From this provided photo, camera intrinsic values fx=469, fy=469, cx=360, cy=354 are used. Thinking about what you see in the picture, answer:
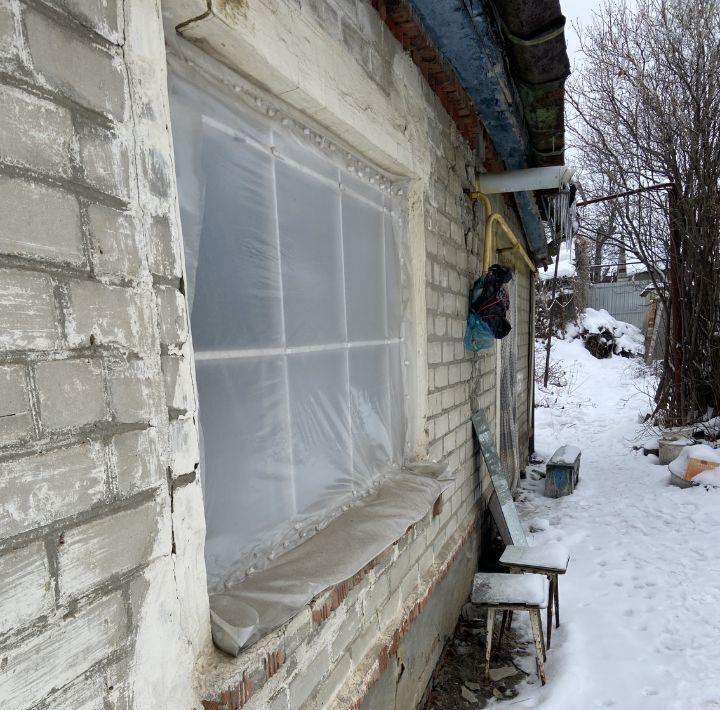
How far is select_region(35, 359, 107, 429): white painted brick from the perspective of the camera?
735mm

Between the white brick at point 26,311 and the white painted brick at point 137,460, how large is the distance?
223mm

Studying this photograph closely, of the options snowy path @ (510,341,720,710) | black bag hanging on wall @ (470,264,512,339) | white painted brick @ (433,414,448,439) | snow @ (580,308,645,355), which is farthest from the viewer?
snow @ (580,308,645,355)

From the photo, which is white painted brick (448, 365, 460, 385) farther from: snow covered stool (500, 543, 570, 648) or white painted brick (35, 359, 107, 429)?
white painted brick (35, 359, 107, 429)

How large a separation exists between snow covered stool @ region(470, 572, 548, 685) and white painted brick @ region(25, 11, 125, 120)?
277 centimetres

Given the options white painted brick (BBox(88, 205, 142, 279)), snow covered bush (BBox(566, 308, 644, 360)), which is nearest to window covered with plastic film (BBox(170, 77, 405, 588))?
white painted brick (BBox(88, 205, 142, 279))

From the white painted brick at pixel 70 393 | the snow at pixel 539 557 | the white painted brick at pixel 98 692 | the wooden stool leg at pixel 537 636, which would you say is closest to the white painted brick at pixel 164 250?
the white painted brick at pixel 70 393

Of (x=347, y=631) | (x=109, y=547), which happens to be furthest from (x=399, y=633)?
(x=109, y=547)

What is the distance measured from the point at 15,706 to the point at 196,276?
34.6 inches

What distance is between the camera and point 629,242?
7.73m

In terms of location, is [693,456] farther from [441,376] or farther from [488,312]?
[441,376]

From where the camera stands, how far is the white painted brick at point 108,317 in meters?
0.79

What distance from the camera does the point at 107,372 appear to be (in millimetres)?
834

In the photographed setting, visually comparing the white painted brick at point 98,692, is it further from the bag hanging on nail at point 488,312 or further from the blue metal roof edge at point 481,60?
the bag hanging on nail at point 488,312

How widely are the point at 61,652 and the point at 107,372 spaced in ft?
1.48
